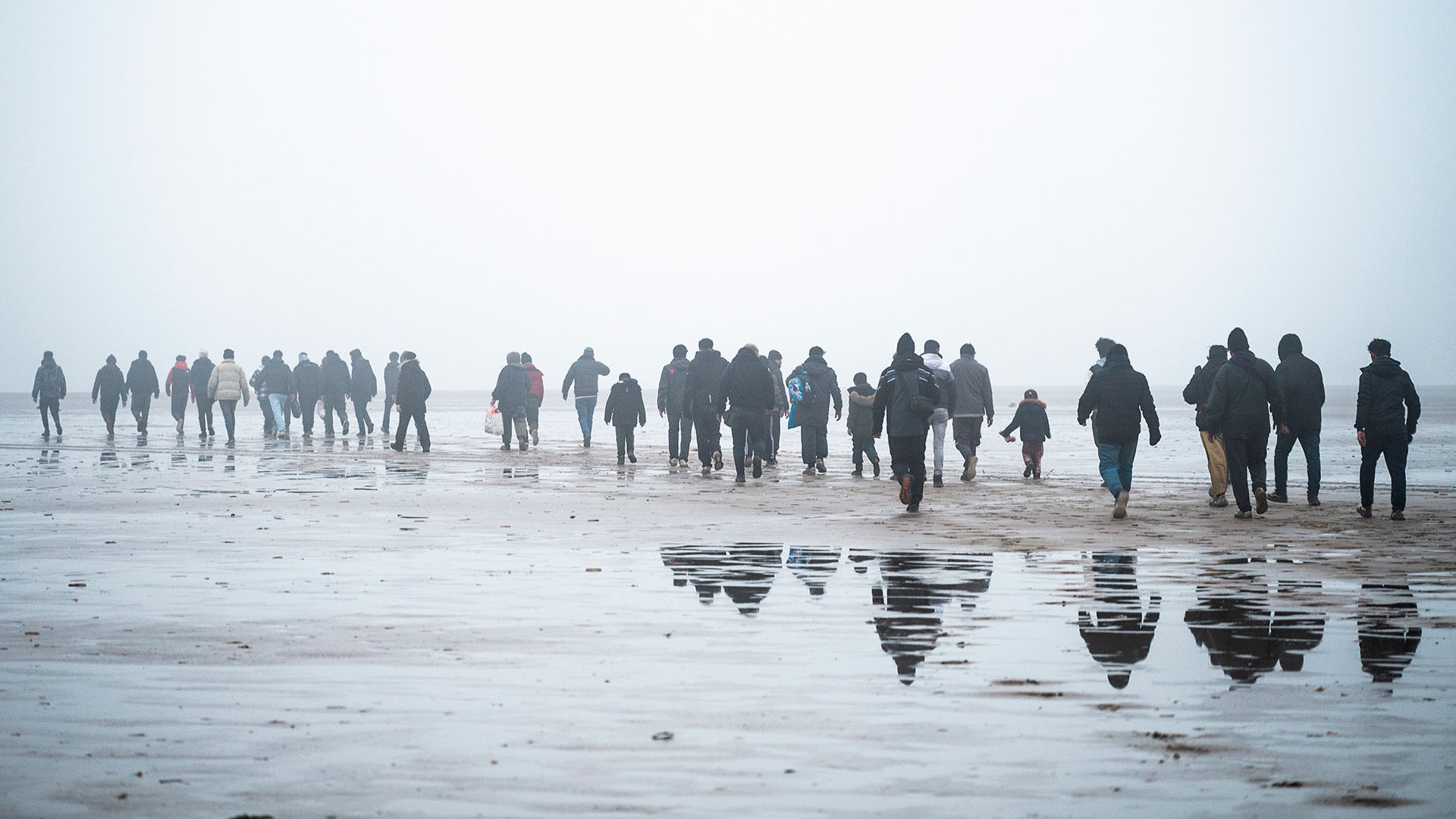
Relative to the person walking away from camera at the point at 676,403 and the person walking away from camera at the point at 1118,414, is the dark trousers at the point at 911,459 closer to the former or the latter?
the person walking away from camera at the point at 1118,414

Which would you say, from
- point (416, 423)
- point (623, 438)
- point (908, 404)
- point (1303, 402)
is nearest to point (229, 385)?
point (416, 423)

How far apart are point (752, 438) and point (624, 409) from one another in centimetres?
457

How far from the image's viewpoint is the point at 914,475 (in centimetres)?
1518

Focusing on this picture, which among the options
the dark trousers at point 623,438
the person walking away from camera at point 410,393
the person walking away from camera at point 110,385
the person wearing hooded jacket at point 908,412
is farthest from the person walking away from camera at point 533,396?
the person wearing hooded jacket at point 908,412

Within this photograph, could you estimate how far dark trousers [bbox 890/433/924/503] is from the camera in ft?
49.7

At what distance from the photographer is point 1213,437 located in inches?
615

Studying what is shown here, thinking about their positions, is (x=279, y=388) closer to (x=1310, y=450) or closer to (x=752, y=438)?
(x=752, y=438)

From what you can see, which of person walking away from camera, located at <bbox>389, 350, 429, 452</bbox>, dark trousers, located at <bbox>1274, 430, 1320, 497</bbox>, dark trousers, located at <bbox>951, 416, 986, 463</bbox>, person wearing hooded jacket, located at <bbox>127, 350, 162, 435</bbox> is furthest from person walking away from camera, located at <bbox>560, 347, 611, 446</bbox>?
dark trousers, located at <bbox>1274, 430, 1320, 497</bbox>

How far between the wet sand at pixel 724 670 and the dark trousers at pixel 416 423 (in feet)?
46.6

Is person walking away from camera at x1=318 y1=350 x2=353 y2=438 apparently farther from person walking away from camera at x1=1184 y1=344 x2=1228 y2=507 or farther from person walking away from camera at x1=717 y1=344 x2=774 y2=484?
person walking away from camera at x1=1184 y1=344 x2=1228 y2=507

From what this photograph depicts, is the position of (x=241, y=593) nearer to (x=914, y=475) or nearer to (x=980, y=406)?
(x=914, y=475)

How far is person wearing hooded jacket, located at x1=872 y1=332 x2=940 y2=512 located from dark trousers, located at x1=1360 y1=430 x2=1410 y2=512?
14.6 ft

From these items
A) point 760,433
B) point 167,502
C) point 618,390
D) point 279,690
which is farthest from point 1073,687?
point 618,390

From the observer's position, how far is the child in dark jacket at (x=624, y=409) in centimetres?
2450
